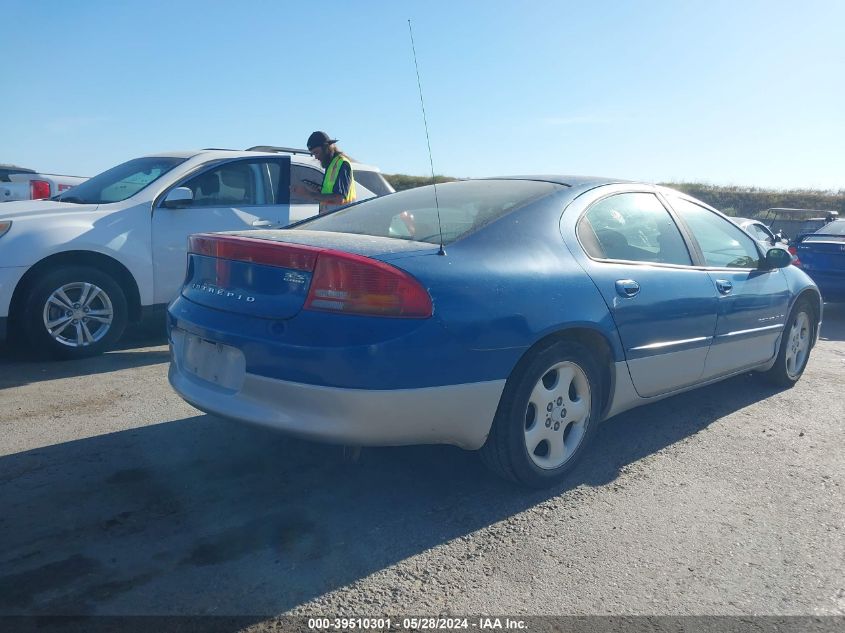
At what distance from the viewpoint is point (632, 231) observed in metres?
4.18

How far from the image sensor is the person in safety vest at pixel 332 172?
6.47m

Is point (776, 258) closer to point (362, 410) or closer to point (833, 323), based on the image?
point (362, 410)

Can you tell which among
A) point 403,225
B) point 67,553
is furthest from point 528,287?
point 67,553

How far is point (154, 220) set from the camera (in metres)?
6.15

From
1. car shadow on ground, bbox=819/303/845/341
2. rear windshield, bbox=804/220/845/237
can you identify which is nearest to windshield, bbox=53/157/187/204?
car shadow on ground, bbox=819/303/845/341

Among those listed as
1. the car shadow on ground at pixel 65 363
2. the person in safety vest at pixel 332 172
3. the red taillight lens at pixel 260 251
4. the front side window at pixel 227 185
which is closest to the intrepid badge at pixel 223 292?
the red taillight lens at pixel 260 251

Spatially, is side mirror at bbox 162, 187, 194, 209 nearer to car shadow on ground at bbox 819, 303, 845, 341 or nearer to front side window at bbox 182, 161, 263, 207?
front side window at bbox 182, 161, 263, 207

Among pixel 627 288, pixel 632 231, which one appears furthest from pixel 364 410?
pixel 632 231

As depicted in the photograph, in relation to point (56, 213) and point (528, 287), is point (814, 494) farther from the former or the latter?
point (56, 213)

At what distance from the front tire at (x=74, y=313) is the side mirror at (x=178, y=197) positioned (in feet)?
2.44

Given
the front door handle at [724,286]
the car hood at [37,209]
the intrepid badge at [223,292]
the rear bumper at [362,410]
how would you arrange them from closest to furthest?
1. the rear bumper at [362,410]
2. the intrepid badge at [223,292]
3. the front door handle at [724,286]
4. the car hood at [37,209]

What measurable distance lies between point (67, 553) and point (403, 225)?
6.45 feet

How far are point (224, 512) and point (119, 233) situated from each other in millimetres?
3483

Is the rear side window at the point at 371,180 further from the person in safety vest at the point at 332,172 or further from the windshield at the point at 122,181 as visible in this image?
the windshield at the point at 122,181
